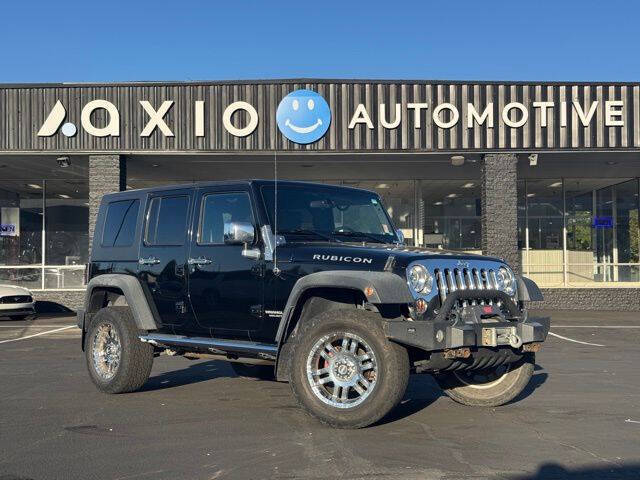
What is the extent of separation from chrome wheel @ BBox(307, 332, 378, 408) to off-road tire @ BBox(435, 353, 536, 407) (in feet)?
5.04

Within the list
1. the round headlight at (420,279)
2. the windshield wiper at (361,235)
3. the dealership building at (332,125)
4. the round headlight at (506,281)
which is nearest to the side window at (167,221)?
the windshield wiper at (361,235)

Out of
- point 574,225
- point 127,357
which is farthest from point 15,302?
point 574,225

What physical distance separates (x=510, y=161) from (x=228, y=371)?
1100 cm

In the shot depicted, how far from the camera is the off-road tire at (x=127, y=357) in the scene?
757 centimetres

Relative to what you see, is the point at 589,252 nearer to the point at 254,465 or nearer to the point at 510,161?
the point at 510,161

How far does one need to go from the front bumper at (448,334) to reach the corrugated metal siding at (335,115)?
1230 centimetres

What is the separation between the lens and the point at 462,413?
6.73 meters

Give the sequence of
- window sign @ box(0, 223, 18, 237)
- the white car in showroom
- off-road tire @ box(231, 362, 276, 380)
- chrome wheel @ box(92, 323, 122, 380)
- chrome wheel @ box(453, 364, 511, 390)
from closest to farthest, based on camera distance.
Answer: chrome wheel @ box(453, 364, 511, 390), chrome wheel @ box(92, 323, 122, 380), off-road tire @ box(231, 362, 276, 380), the white car in showroom, window sign @ box(0, 223, 18, 237)

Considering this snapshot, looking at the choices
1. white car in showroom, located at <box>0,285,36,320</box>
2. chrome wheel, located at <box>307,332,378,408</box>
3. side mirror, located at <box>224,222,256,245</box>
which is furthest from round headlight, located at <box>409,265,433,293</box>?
white car in showroom, located at <box>0,285,36,320</box>

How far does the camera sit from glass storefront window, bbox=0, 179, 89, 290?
21.6 meters

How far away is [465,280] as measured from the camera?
609 centimetres

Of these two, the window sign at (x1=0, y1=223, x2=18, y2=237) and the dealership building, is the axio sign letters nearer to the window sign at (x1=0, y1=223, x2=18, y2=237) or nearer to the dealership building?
the dealership building

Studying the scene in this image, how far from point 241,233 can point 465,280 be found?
1.95 m

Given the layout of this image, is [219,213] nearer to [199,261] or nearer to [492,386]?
[199,261]
